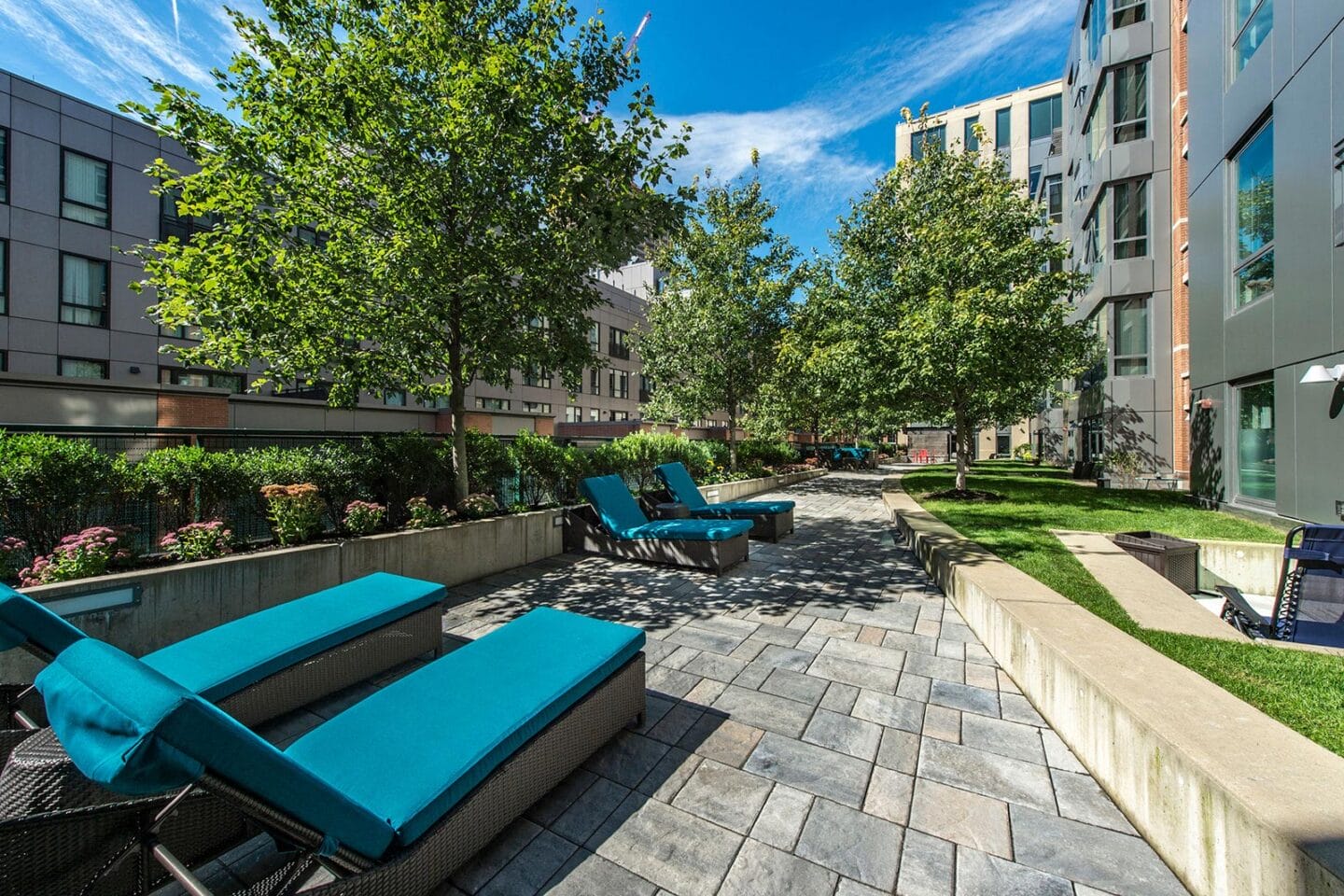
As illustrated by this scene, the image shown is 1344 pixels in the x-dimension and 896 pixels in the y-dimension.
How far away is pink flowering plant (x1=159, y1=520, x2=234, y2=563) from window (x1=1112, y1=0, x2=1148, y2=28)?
28.6 m

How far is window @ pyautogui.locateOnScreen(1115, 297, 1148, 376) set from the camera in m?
18.3

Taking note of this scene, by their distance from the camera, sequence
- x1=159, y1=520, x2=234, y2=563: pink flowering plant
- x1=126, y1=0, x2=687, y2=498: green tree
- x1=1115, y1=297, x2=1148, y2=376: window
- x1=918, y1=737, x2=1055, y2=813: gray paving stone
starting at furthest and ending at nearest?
x1=1115, y1=297, x2=1148, y2=376: window, x1=126, y1=0, x2=687, y2=498: green tree, x1=159, y1=520, x2=234, y2=563: pink flowering plant, x1=918, y1=737, x2=1055, y2=813: gray paving stone

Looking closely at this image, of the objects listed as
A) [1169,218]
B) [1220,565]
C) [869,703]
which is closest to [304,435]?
[869,703]

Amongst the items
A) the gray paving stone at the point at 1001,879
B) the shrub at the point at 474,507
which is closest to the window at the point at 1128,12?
the shrub at the point at 474,507

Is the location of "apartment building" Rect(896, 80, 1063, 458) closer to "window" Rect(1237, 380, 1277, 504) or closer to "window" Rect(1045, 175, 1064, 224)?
"window" Rect(1045, 175, 1064, 224)

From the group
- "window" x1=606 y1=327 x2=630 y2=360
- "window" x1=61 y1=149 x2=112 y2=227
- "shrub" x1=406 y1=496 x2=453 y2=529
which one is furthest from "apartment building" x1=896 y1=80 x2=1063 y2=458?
"window" x1=61 y1=149 x2=112 y2=227

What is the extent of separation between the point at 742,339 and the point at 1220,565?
1186cm

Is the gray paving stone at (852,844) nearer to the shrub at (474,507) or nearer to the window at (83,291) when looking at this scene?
the shrub at (474,507)

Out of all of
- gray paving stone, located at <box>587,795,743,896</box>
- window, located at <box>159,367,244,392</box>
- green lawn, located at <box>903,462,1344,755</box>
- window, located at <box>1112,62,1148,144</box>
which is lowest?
gray paving stone, located at <box>587,795,743,896</box>

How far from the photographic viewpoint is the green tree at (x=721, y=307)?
16.2 metres

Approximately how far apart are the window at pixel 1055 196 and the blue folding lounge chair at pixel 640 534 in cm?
3479

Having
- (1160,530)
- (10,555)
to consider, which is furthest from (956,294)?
(10,555)

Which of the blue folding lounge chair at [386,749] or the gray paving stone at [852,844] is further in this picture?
the gray paving stone at [852,844]

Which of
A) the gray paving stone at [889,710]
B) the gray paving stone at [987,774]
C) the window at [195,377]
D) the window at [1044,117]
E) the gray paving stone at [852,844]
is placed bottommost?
the gray paving stone at [852,844]
